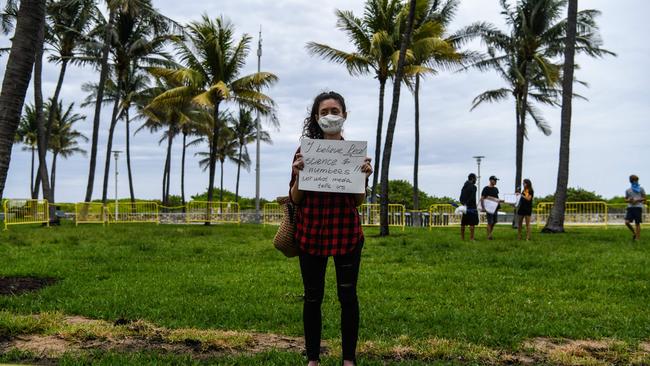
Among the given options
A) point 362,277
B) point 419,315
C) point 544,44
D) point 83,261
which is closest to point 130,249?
point 83,261

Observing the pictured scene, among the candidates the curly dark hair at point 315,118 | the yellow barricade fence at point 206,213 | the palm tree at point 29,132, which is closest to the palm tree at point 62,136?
the palm tree at point 29,132

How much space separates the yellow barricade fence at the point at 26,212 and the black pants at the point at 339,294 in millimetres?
23127

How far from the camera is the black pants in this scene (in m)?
3.70

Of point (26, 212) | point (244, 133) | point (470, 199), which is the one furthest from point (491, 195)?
point (244, 133)

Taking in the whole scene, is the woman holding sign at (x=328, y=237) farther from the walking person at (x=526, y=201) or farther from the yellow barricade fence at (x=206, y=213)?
the yellow barricade fence at (x=206, y=213)

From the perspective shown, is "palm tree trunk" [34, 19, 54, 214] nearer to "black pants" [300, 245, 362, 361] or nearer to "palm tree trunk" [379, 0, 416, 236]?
"palm tree trunk" [379, 0, 416, 236]

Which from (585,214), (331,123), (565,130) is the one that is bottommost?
(585,214)

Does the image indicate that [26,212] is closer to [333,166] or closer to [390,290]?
[390,290]

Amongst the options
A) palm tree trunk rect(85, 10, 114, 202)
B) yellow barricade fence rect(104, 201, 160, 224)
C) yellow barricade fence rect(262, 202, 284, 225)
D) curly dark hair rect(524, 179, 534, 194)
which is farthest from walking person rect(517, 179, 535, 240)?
yellow barricade fence rect(104, 201, 160, 224)

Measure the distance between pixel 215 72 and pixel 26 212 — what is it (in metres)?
9.97

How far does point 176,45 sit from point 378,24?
944cm

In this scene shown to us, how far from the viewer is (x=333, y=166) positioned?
3707mm

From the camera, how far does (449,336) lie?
521 cm

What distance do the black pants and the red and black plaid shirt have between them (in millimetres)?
73
